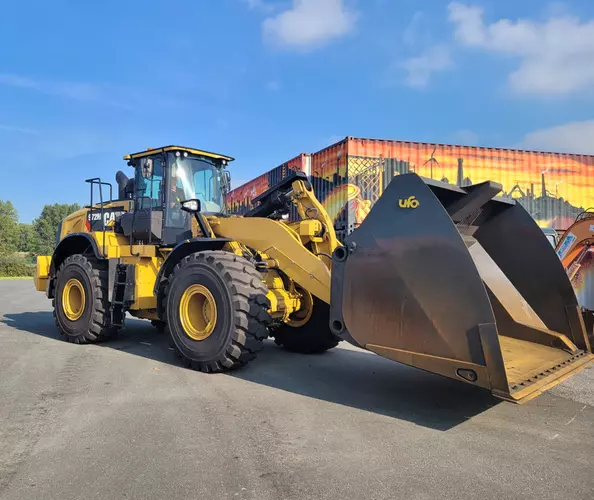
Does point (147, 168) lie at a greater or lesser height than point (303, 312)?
greater

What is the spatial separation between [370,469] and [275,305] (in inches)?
106

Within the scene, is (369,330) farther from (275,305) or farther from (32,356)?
(32,356)

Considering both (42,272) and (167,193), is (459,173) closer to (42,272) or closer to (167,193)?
(167,193)

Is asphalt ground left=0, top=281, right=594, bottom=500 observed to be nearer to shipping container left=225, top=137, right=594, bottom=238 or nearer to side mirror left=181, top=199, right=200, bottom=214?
side mirror left=181, top=199, right=200, bottom=214

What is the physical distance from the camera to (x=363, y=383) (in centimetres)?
538

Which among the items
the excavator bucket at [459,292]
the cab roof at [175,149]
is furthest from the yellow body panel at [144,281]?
the excavator bucket at [459,292]

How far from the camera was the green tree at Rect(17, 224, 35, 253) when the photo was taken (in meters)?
77.0

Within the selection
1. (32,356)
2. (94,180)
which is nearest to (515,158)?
(94,180)

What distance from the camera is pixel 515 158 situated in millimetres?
15625

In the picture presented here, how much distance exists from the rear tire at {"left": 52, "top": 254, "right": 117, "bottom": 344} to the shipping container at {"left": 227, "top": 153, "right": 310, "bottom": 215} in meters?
5.99

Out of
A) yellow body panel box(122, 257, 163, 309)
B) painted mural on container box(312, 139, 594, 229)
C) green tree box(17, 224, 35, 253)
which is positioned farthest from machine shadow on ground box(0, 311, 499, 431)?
green tree box(17, 224, 35, 253)

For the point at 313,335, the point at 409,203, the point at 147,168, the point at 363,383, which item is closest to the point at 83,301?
the point at 147,168

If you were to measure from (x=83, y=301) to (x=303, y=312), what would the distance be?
11.7ft

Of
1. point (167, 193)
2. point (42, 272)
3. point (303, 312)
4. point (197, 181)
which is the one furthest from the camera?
point (42, 272)
